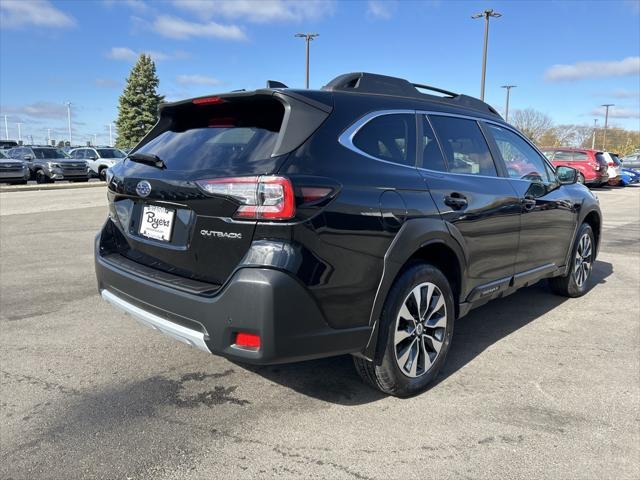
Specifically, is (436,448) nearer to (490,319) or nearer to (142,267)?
(142,267)

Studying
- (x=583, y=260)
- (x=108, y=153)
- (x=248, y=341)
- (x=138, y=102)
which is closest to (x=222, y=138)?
(x=248, y=341)

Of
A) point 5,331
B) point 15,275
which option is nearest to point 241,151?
point 5,331

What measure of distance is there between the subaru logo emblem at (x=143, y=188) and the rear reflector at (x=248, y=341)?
1052mm

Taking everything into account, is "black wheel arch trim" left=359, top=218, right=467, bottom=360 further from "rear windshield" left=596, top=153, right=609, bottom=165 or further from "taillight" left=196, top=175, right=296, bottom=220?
"rear windshield" left=596, top=153, right=609, bottom=165

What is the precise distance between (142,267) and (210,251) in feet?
2.03

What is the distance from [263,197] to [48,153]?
29.2 metres

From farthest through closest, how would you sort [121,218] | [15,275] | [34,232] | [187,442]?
[34,232], [15,275], [121,218], [187,442]

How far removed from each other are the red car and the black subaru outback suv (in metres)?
20.5

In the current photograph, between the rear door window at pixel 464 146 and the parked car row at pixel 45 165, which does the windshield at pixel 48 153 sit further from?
the rear door window at pixel 464 146

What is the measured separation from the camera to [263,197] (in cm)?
246

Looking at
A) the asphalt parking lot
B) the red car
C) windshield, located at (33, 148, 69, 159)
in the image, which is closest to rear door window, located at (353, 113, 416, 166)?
the asphalt parking lot

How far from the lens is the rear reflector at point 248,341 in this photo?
2486 millimetres

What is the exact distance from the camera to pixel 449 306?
3.42 meters

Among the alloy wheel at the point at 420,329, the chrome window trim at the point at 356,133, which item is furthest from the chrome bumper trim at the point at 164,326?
the chrome window trim at the point at 356,133
